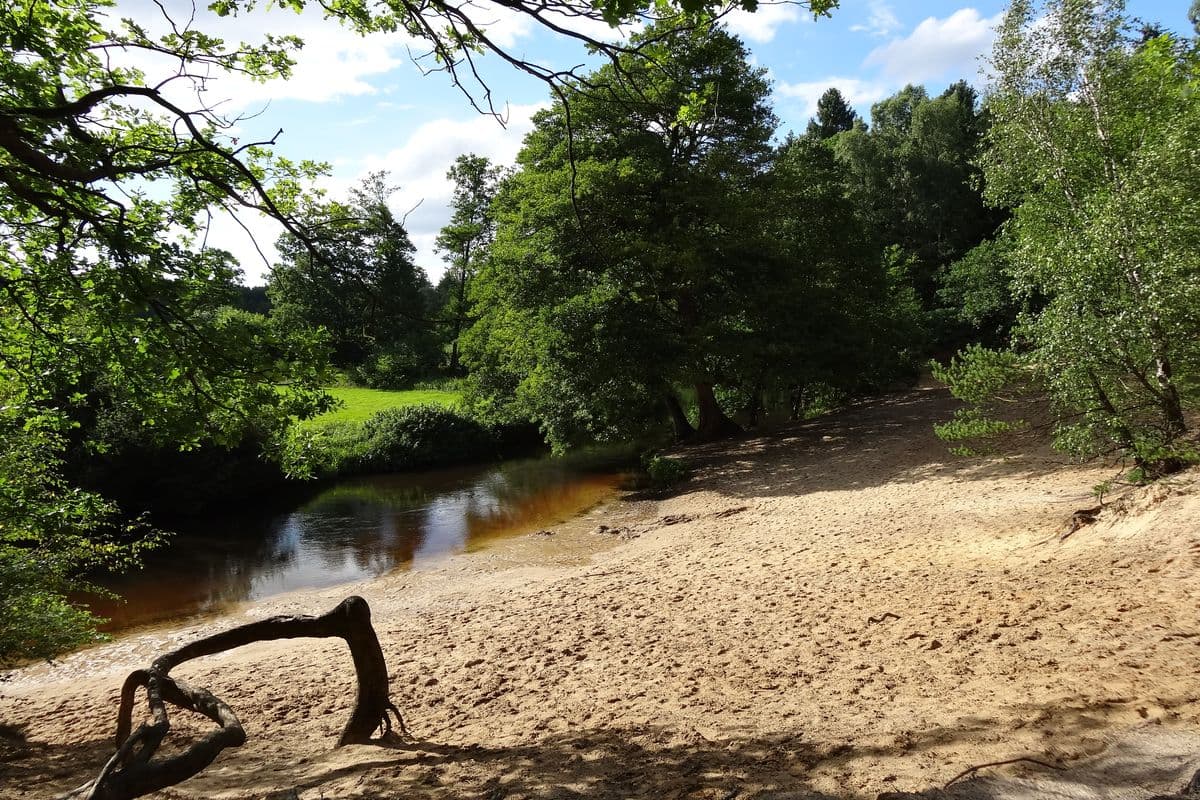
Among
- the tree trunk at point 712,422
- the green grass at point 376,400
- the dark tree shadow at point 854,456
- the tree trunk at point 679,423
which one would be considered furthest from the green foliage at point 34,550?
the green grass at point 376,400

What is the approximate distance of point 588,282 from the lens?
19891 millimetres

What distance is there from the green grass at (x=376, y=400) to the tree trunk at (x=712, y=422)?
11346mm

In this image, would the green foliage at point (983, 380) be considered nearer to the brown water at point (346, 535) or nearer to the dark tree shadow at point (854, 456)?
the dark tree shadow at point (854, 456)

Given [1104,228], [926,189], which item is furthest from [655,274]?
[926,189]

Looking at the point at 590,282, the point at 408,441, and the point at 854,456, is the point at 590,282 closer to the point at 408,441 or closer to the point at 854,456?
the point at 854,456

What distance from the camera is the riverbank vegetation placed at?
5.51 m

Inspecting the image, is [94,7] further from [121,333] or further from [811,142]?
[811,142]

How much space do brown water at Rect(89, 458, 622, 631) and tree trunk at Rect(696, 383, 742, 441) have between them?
3727 mm

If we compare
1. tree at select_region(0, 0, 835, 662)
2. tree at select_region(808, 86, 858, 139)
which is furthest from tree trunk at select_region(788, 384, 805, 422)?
tree at select_region(808, 86, 858, 139)

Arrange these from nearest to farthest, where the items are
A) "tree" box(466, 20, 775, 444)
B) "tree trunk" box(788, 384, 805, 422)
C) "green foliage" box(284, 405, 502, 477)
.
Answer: "tree" box(466, 20, 775, 444)
"tree trunk" box(788, 384, 805, 422)
"green foliage" box(284, 405, 502, 477)

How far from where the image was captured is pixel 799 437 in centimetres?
2206

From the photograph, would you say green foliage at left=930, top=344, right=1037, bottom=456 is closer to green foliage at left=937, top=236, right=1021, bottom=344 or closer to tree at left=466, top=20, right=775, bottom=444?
tree at left=466, top=20, right=775, bottom=444

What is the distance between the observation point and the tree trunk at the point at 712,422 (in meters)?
23.8

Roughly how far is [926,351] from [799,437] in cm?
1954
